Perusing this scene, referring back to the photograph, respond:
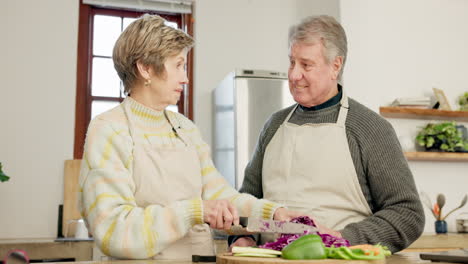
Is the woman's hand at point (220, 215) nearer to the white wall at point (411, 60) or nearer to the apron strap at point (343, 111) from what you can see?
the apron strap at point (343, 111)

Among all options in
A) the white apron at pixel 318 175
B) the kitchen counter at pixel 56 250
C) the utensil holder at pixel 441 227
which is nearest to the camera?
the white apron at pixel 318 175

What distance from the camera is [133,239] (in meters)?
1.18

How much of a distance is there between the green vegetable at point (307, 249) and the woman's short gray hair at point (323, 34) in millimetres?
870

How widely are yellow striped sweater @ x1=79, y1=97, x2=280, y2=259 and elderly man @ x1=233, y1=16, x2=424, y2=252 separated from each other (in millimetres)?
254

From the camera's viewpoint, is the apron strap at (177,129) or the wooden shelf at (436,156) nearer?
the apron strap at (177,129)

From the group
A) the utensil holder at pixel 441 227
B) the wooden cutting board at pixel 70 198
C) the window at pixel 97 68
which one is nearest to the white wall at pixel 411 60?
the utensil holder at pixel 441 227

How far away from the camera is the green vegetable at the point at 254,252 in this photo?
3.30 feet

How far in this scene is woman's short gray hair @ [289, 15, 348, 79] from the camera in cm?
169

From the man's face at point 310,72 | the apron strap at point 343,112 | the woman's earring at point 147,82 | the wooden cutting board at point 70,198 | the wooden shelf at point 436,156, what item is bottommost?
the wooden cutting board at point 70,198

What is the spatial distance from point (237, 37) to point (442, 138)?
177 centimetres

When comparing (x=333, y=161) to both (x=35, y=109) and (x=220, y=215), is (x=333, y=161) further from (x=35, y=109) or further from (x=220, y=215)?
(x=35, y=109)

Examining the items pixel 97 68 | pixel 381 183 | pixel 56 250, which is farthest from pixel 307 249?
pixel 97 68

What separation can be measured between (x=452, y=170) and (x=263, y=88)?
1.57 metres

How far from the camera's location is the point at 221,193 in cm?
151
